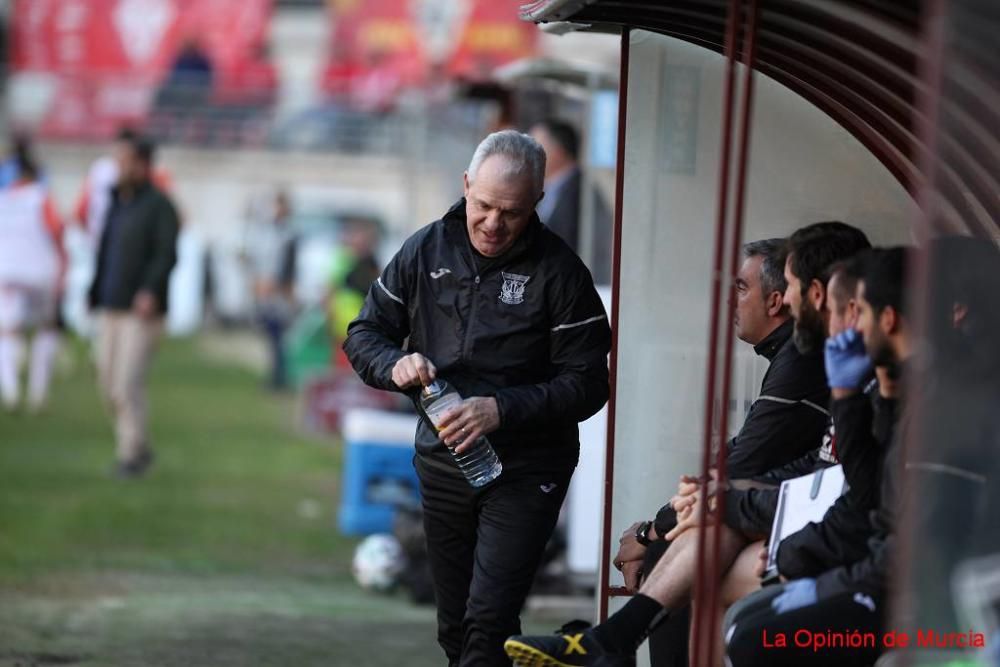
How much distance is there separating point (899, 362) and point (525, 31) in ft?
107

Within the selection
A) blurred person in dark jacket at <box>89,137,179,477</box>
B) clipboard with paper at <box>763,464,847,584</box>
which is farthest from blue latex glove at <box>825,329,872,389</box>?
blurred person in dark jacket at <box>89,137,179,477</box>

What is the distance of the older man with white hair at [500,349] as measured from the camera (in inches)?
218

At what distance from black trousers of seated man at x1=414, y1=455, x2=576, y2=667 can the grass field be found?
178cm

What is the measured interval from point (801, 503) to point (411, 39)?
33.3 metres

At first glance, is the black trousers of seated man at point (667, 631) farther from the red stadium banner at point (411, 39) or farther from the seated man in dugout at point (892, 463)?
the red stadium banner at point (411, 39)

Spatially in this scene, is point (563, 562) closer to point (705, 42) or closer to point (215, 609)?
point (215, 609)

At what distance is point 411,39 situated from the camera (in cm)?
3791

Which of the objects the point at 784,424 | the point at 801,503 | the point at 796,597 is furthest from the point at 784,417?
the point at 796,597

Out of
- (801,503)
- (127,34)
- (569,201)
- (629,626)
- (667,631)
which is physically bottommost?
(667,631)

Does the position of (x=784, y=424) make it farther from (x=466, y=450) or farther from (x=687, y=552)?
(x=466, y=450)

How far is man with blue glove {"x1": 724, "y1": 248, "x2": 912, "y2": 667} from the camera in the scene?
4746 millimetres

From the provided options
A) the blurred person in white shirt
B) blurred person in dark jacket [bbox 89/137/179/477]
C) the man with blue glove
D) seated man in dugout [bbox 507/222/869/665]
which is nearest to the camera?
the man with blue glove

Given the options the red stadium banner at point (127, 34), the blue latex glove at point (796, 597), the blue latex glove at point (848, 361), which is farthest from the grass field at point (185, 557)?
the red stadium banner at point (127, 34)

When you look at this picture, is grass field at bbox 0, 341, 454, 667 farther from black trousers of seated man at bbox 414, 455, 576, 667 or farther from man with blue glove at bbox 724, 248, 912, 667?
man with blue glove at bbox 724, 248, 912, 667
